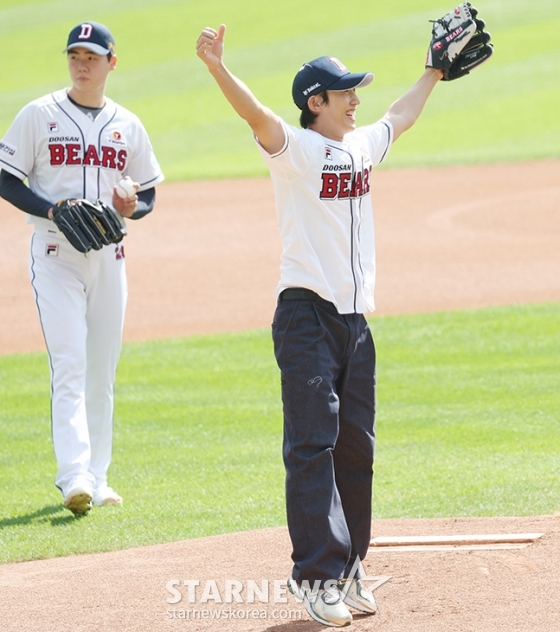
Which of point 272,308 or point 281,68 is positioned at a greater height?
point 281,68

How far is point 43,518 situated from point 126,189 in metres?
1.78

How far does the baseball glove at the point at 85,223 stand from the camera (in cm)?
558

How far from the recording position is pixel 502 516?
5.30 metres

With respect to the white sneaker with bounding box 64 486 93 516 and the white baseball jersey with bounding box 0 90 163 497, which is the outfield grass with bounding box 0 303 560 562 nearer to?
the white sneaker with bounding box 64 486 93 516

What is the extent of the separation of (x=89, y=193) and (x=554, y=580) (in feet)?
10.6

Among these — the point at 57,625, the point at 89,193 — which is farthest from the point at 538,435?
the point at 57,625

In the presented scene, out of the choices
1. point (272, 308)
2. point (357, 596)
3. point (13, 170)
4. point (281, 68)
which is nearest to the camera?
point (357, 596)

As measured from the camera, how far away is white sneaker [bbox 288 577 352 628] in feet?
12.7

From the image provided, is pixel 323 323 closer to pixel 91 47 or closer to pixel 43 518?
pixel 43 518

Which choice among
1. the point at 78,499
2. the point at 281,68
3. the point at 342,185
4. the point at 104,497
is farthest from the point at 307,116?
the point at 281,68

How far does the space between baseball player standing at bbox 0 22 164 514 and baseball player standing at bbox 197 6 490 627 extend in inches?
76.8

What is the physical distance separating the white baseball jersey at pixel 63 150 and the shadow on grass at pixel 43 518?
1522mm

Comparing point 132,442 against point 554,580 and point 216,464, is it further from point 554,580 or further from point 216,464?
point 554,580

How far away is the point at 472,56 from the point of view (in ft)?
16.4
